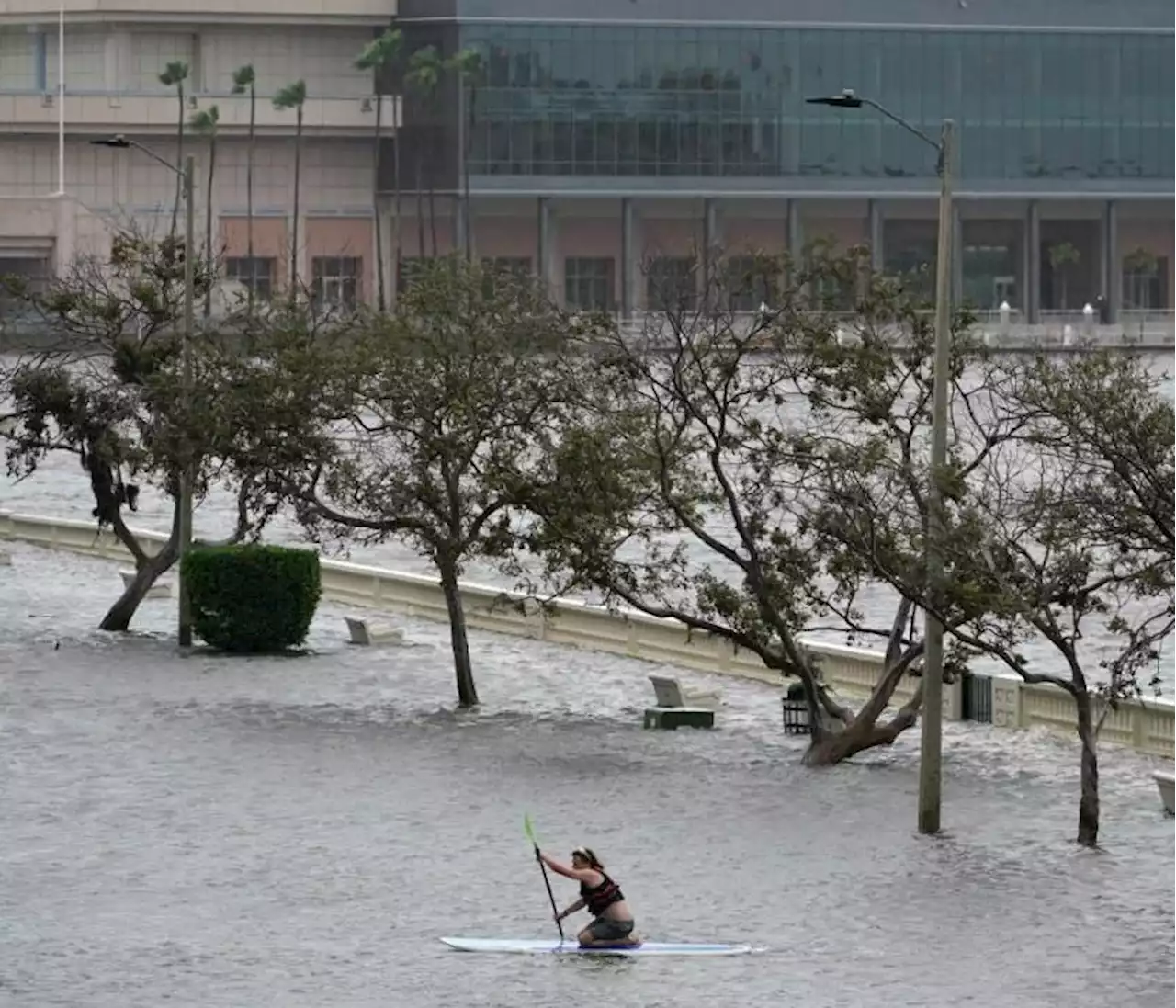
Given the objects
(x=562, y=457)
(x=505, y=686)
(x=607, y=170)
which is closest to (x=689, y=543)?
(x=505, y=686)

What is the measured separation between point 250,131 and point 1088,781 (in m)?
112

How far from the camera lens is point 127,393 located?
2044 inches

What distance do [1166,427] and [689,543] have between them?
143 feet

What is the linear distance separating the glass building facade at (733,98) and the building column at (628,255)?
6.36 feet

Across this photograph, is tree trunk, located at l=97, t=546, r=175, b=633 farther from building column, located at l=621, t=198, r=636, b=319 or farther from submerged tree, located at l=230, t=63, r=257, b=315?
building column, located at l=621, t=198, r=636, b=319

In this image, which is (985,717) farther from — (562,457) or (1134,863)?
(1134,863)


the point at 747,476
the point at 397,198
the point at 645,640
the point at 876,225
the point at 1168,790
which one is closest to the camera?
the point at 1168,790

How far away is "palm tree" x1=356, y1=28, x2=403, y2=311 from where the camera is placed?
142125 millimetres

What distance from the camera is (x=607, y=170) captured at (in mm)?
145875

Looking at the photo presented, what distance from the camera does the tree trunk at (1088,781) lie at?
3284cm

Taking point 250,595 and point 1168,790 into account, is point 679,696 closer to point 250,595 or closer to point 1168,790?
point 1168,790

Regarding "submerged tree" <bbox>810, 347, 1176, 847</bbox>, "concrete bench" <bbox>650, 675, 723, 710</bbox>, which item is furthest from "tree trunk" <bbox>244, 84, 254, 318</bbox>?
"submerged tree" <bbox>810, 347, 1176, 847</bbox>

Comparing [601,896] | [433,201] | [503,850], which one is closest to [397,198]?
[433,201]

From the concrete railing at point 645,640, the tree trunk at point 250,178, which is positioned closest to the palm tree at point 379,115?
the tree trunk at point 250,178
